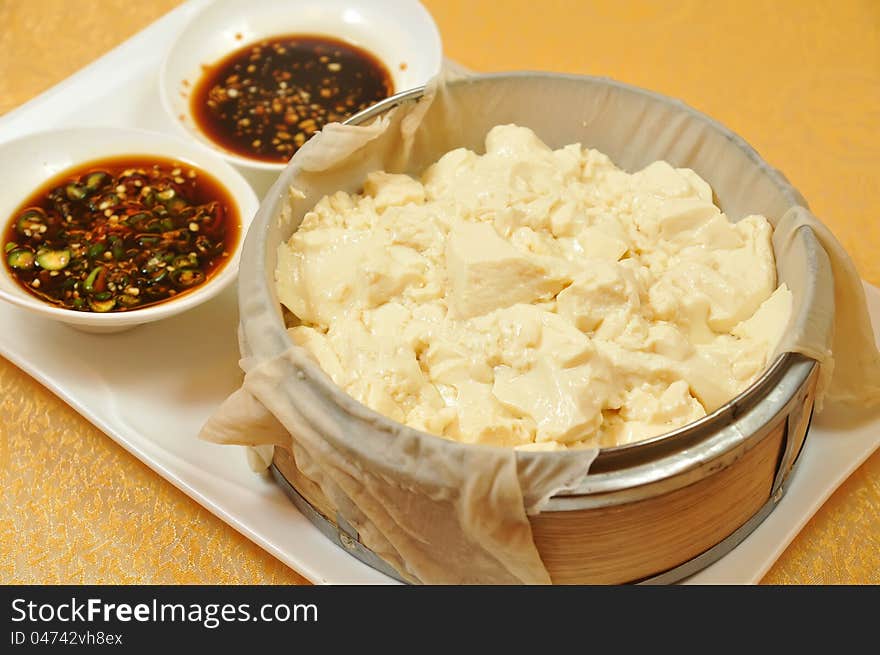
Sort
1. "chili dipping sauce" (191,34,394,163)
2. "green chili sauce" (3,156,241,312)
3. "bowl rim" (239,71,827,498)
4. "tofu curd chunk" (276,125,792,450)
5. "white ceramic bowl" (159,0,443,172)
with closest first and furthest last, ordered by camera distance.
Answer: "bowl rim" (239,71,827,498)
"tofu curd chunk" (276,125,792,450)
"green chili sauce" (3,156,241,312)
"chili dipping sauce" (191,34,394,163)
"white ceramic bowl" (159,0,443,172)

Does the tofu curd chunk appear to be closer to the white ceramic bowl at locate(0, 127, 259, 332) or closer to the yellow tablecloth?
the white ceramic bowl at locate(0, 127, 259, 332)

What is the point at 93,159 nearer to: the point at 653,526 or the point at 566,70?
the point at 566,70

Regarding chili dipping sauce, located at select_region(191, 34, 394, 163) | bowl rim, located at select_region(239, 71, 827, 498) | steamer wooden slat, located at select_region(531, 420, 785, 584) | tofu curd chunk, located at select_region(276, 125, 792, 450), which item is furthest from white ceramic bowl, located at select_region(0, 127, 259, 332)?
steamer wooden slat, located at select_region(531, 420, 785, 584)

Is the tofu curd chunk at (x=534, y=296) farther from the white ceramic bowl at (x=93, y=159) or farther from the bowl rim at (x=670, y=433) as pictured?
the white ceramic bowl at (x=93, y=159)

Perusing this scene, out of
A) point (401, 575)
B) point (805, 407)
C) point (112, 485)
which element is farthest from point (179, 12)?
point (805, 407)

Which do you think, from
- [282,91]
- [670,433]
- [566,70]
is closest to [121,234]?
[282,91]

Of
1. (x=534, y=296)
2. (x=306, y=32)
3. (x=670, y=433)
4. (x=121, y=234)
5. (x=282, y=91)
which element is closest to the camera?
(x=670, y=433)

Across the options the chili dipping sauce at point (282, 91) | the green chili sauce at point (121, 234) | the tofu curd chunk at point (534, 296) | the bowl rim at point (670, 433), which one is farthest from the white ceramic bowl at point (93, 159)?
the bowl rim at point (670, 433)
